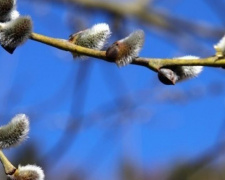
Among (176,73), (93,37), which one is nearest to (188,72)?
(176,73)

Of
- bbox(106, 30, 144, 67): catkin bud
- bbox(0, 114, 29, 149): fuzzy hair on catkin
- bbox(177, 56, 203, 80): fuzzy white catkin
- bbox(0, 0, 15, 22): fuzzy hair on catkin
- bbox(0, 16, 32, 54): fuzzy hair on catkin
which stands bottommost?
bbox(0, 114, 29, 149): fuzzy hair on catkin

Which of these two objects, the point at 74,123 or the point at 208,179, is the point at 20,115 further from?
the point at 208,179

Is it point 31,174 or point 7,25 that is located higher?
point 7,25

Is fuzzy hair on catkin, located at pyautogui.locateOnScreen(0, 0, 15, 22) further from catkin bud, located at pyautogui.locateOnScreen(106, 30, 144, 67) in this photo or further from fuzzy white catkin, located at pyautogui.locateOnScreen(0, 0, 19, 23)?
catkin bud, located at pyautogui.locateOnScreen(106, 30, 144, 67)

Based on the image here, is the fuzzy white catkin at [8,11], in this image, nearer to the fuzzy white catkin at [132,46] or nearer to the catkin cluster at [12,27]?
the catkin cluster at [12,27]

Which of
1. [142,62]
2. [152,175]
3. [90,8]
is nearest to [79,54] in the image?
[142,62]

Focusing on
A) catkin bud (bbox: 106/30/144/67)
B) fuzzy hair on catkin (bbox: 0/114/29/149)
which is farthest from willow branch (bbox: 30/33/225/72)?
fuzzy hair on catkin (bbox: 0/114/29/149)

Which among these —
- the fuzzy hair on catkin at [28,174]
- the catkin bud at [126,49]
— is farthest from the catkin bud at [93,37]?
the fuzzy hair on catkin at [28,174]
